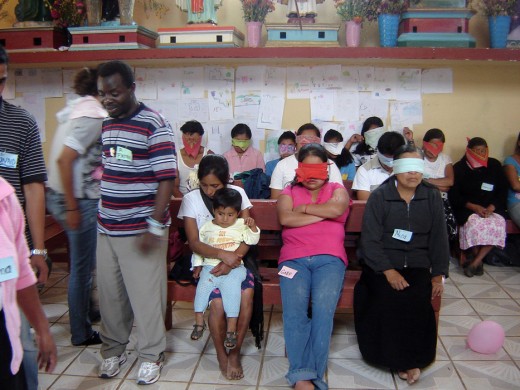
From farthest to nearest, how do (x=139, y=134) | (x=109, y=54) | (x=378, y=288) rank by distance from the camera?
1. (x=109, y=54)
2. (x=378, y=288)
3. (x=139, y=134)

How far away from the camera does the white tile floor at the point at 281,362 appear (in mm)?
2748

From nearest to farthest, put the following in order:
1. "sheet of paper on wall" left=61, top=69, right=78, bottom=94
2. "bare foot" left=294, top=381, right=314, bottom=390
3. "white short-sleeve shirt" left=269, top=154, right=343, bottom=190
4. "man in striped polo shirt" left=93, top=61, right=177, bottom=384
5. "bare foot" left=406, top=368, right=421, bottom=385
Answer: "man in striped polo shirt" left=93, top=61, right=177, bottom=384 < "bare foot" left=294, top=381, right=314, bottom=390 < "bare foot" left=406, top=368, right=421, bottom=385 < "white short-sleeve shirt" left=269, top=154, right=343, bottom=190 < "sheet of paper on wall" left=61, top=69, right=78, bottom=94

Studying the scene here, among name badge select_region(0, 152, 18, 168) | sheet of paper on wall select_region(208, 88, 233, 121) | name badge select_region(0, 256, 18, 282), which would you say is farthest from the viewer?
sheet of paper on wall select_region(208, 88, 233, 121)

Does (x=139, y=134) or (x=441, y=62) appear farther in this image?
(x=441, y=62)

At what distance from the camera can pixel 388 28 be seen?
15.3ft

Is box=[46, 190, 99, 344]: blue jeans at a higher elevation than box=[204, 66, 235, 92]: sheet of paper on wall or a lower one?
lower

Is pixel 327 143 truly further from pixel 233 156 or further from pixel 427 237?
pixel 427 237

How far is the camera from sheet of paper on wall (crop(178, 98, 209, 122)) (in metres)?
5.21

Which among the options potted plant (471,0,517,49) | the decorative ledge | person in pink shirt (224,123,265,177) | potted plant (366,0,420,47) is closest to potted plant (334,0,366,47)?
potted plant (366,0,420,47)

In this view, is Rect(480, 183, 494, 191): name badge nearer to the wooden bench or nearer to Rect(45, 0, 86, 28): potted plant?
the wooden bench

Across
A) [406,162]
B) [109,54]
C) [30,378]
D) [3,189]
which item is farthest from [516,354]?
[109,54]

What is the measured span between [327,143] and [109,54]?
2.13m

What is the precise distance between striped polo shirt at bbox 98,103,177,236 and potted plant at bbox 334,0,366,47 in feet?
9.03

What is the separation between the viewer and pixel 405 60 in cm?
498
